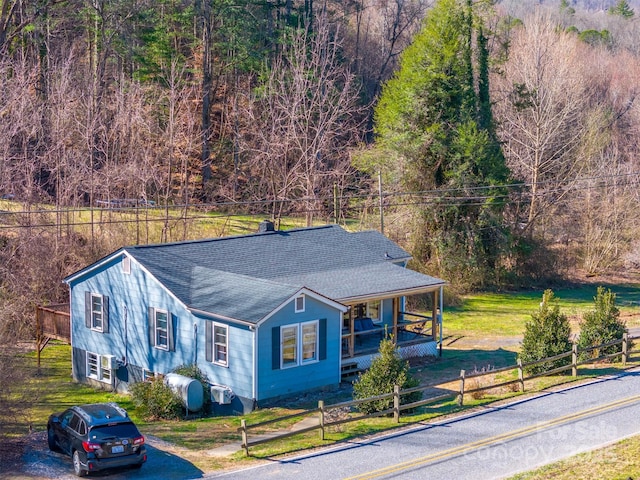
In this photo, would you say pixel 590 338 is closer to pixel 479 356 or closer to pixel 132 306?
pixel 479 356

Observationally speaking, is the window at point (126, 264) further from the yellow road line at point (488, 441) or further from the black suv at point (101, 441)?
the yellow road line at point (488, 441)

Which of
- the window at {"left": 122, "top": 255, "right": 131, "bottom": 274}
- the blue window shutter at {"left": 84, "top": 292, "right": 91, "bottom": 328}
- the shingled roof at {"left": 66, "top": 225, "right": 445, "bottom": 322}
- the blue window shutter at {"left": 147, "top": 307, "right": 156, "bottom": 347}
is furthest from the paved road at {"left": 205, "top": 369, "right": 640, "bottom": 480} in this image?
the blue window shutter at {"left": 84, "top": 292, "right": 91, "bottom": 328}

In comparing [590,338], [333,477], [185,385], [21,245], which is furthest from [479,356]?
[21,245]

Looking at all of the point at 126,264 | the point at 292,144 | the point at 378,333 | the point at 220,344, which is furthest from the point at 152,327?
the point at 292,144

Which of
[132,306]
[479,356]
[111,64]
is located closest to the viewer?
[132,306]

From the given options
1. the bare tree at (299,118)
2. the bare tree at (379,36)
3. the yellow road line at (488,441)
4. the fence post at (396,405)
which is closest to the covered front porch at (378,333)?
the fence post at (396,405)

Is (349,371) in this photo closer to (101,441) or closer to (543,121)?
(101,441)
